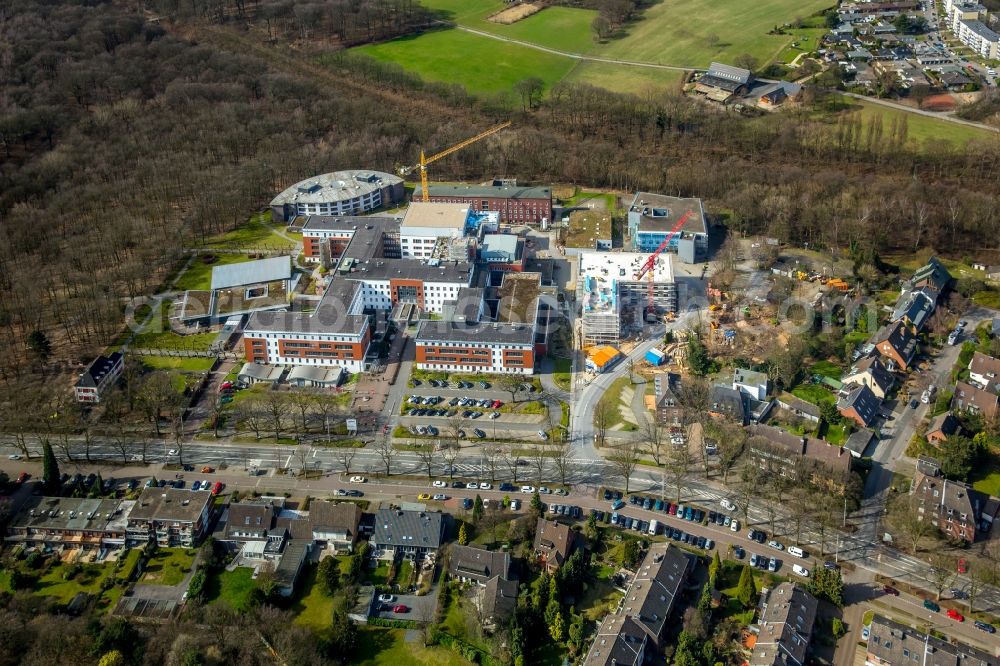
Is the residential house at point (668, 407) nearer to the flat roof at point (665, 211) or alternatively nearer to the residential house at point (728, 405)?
the residential house at point (728, 405)

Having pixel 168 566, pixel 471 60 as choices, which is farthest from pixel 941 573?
pixel 471 60

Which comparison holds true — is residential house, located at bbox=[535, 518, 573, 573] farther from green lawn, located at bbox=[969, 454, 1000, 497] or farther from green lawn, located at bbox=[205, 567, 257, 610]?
green lawn, located at bbox=[969, 454, 1000, 497]

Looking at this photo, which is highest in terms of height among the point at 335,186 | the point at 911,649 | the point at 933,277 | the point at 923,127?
the point at 923,127

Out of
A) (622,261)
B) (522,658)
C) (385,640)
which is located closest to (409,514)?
(385,640)

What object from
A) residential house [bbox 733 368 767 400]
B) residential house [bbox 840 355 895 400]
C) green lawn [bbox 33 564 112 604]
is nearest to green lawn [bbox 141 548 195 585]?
green lawn [bbox 33 564 112 604]

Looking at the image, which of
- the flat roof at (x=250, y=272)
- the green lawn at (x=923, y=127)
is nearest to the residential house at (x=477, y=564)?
the flat roof at (x=250, y=272)

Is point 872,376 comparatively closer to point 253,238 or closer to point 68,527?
point 68,527
